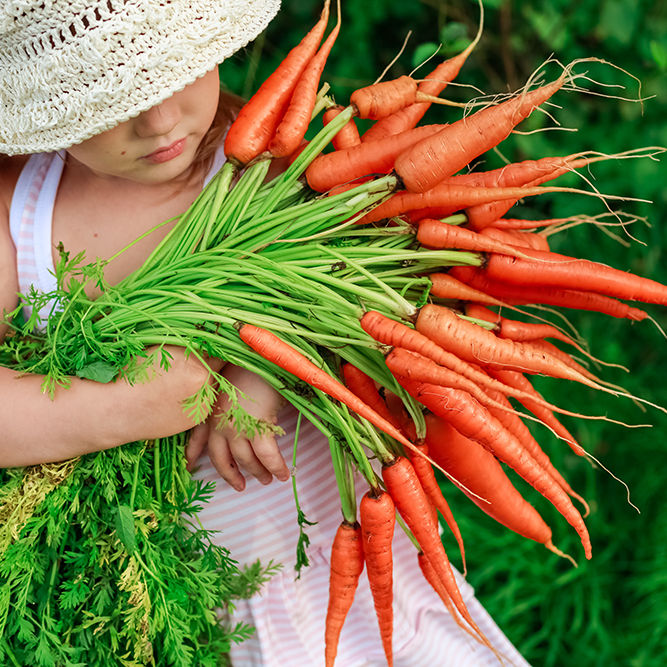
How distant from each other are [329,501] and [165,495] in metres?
0.30

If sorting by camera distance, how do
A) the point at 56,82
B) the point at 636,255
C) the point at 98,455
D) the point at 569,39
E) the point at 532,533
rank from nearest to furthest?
the point at 56,82, the point at 98,455, the point at 532,533, the point at 569,39, the point at 636,255

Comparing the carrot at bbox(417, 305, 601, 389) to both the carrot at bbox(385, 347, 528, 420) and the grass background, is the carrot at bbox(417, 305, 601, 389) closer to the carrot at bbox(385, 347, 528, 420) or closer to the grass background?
the carrot at bbox(385, 347, 528, 420)

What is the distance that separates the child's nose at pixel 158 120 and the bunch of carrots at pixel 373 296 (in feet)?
0.32

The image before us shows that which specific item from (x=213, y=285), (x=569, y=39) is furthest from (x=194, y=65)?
(x=569, y=39)

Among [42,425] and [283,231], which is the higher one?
[283,231]

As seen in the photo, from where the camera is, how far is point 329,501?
1146 mm

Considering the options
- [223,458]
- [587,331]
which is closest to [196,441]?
[223,458]

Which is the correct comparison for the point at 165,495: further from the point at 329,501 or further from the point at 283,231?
the point at 283,231

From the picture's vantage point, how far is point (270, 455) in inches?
38.8

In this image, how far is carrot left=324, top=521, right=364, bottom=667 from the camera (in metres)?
0.97

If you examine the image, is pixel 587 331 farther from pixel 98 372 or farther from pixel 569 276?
pixel 98 372

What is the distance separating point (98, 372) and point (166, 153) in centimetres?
32

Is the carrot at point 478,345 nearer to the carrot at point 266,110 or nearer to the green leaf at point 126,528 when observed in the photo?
the carrot at point 266,110

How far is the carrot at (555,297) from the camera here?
0.99 meters
